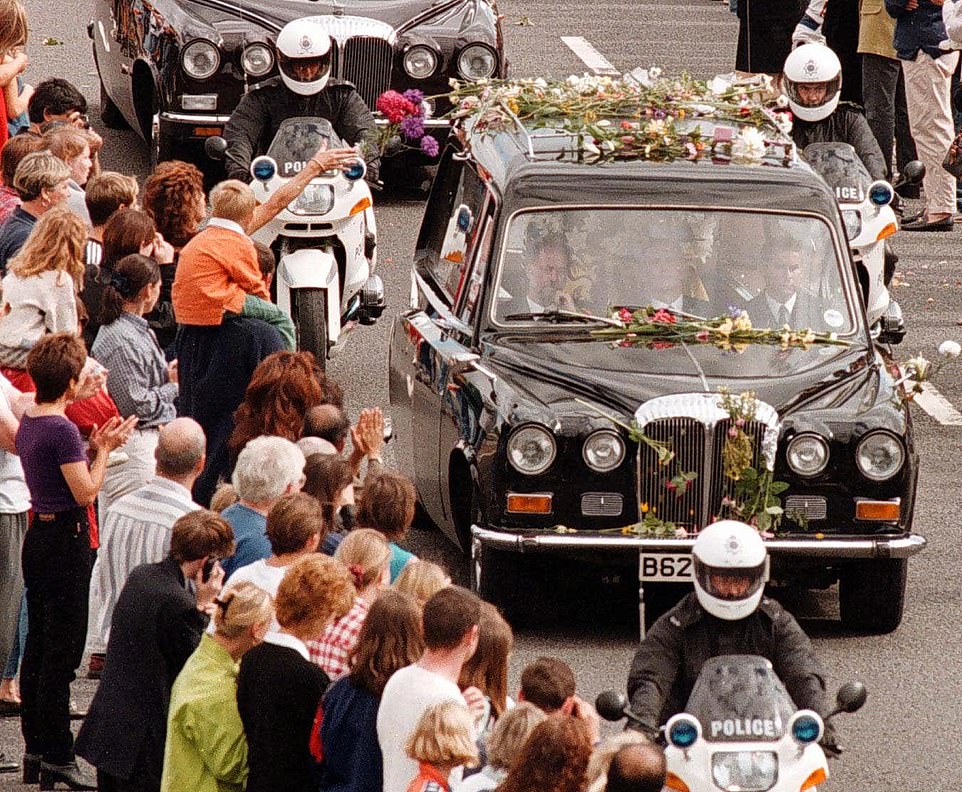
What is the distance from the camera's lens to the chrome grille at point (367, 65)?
17.0 metres

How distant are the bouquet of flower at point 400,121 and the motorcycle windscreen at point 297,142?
0.32m

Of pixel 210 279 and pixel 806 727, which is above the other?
pixel 806 727

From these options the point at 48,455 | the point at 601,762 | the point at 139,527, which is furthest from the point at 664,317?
the point at 601,762

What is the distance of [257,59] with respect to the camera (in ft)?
55.2

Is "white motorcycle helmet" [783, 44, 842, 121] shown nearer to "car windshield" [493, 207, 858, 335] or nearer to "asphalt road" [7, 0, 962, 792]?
"asphalt road" [7, 0, 962, 792]

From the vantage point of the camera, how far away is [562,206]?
10.8 m

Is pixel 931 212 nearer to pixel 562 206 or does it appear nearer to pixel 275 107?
pixel 275 107

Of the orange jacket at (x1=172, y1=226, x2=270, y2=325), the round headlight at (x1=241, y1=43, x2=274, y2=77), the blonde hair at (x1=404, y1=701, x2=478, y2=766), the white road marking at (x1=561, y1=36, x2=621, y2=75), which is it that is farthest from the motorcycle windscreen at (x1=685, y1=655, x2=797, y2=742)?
the white road marking at (x1=561, y1=36, x2=621, y2=75)

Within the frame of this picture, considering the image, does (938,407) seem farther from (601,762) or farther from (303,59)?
(601,762)

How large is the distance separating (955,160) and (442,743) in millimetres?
10528

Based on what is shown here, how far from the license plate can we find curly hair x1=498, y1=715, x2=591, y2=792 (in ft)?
12.3

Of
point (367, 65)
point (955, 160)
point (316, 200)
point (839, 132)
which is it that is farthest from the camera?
point (367, 65)

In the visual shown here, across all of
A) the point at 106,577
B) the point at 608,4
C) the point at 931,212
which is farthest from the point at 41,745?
the point at 608,4

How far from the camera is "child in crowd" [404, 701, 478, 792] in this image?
6.56m
